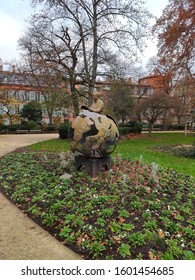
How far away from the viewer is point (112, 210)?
3312mm

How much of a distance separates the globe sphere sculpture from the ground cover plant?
2.32 ft

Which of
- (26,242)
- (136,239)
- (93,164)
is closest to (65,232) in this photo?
(26,242)

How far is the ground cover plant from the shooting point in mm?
2547

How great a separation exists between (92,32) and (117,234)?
15.1m

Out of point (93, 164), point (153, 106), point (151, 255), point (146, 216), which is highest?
point (153, 106)

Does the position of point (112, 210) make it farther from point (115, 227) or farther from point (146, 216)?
point (146, 216)

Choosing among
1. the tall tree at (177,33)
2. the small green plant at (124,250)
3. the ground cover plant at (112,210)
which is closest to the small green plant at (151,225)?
the ground cover plant at (112,210)

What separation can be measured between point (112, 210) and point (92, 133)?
201 cm

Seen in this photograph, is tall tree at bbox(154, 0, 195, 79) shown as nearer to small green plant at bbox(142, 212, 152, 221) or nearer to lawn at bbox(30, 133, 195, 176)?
lawn at bbox(30, 133, 195, 176)

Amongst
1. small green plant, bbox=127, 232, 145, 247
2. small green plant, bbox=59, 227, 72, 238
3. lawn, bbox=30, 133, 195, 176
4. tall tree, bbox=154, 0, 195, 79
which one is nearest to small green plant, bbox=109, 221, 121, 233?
small green plant, bbox=127, 232, 145, 247

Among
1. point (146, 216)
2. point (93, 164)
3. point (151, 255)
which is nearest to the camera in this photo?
point (151, 255)

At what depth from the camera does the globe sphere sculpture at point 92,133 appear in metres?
4.66
